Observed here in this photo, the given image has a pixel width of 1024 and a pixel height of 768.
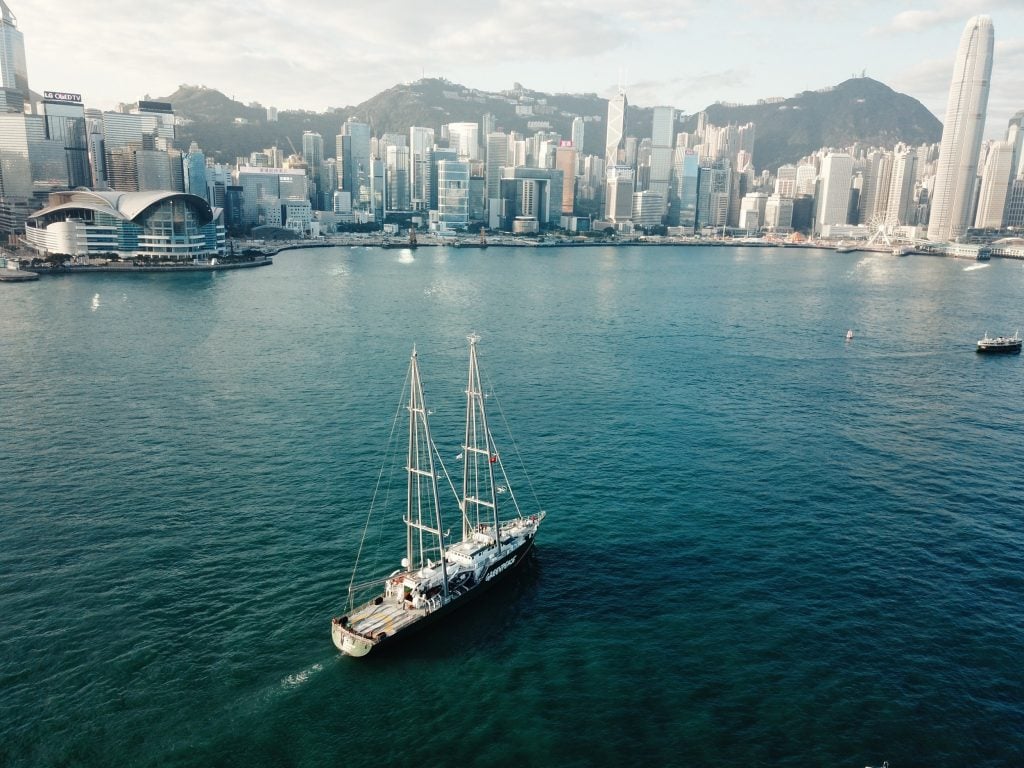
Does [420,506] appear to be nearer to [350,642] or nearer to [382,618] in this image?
[382,618]

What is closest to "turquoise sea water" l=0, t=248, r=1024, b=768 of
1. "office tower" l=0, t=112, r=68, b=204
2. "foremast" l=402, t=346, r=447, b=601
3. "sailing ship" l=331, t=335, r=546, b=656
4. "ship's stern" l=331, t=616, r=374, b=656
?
"ship's stern" l=331, t=616, r=374, b=656

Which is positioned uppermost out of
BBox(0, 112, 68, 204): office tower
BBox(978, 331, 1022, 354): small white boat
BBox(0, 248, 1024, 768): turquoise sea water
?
BBox(0, 112, 68, 204): office tower

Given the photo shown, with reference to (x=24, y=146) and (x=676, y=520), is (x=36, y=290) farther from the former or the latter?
(x=24, y=146)

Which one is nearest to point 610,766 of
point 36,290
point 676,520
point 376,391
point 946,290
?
point 676,520

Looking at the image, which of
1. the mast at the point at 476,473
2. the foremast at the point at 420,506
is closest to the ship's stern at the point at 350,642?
the foremast at the point at 420,506

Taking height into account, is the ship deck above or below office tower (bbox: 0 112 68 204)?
below

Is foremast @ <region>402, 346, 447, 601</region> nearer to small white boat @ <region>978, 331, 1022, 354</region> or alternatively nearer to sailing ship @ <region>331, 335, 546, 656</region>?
sailing ship @ <region>331, 335, 546, 656</region>

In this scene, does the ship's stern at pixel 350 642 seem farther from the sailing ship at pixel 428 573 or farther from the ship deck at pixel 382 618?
the ship deck at pixel 382 618
